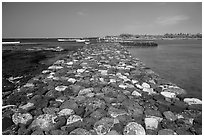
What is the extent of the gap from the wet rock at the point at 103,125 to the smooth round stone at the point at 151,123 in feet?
1.53

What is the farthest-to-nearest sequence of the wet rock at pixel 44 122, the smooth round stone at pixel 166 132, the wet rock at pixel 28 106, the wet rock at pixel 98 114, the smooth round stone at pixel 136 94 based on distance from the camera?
1. the smooth round stone at pixel 136 94
2. the wet rock at pixel 28 106
3. the wet rock at pixel 98 114
4. the wet rock at pixel 44 122
5. the smooth round stone at pixel 166 132

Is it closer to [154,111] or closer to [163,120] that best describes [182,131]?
[163,120]

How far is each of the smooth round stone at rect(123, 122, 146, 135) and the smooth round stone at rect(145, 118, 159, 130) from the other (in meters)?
0.11

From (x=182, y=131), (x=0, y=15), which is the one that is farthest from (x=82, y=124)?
(x=0, y=15)

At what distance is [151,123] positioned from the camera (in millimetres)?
2111

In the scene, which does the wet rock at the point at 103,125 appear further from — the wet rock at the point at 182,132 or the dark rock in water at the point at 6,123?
the dark rock in water at the point at 6,123

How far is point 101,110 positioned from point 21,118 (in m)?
1.15

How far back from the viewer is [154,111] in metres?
2.41

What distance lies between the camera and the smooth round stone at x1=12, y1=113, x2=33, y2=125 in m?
2.17

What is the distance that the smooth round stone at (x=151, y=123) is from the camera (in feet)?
6.73

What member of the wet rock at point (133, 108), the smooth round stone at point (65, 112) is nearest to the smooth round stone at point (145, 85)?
the wet rock at point (133, 108)

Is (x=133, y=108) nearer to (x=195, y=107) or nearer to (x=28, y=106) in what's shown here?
(x=195, y=107)

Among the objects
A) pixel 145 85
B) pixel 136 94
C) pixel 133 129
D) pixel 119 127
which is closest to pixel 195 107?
pixel 136 94

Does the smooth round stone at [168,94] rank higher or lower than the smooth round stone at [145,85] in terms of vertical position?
lower
